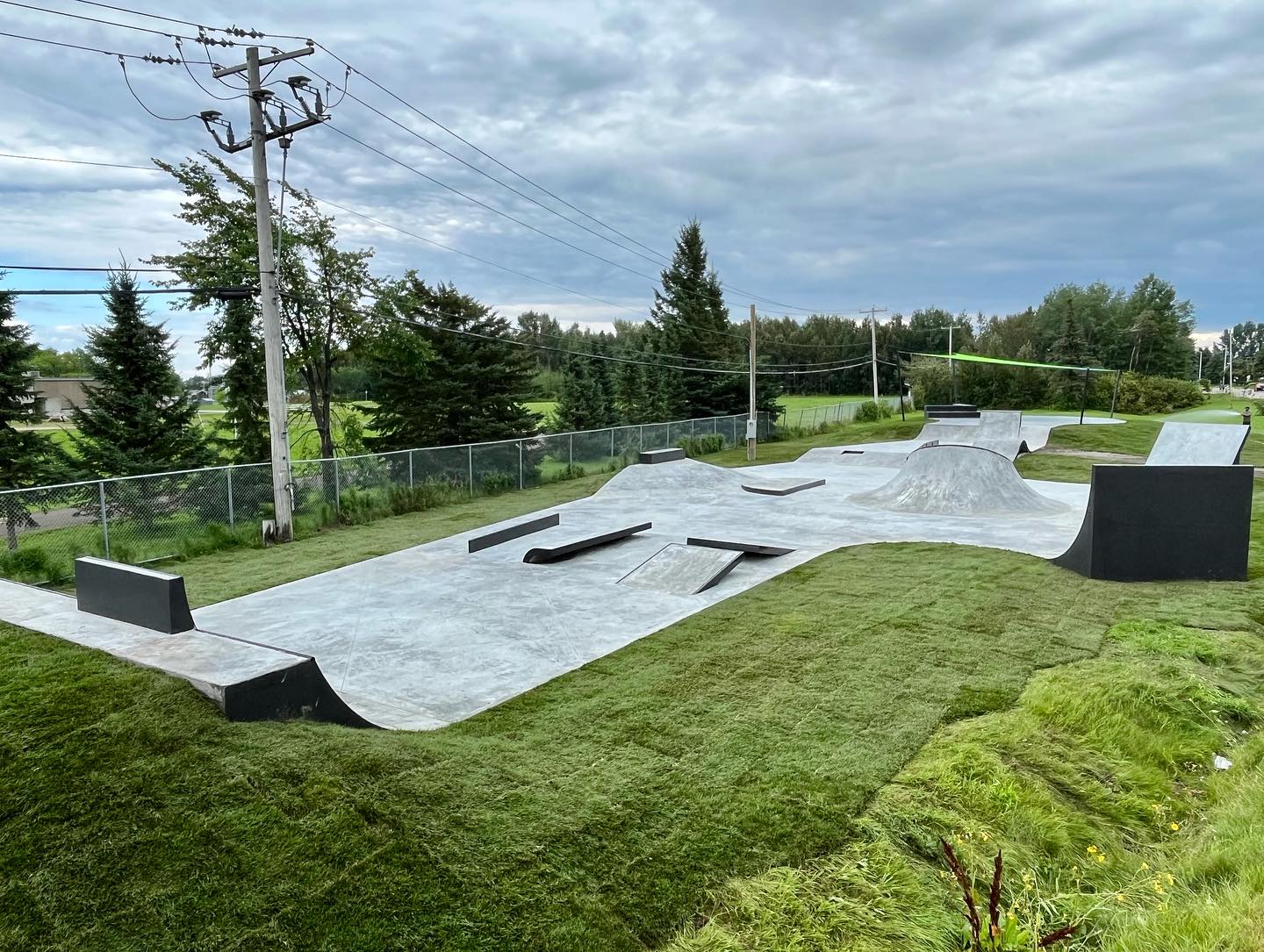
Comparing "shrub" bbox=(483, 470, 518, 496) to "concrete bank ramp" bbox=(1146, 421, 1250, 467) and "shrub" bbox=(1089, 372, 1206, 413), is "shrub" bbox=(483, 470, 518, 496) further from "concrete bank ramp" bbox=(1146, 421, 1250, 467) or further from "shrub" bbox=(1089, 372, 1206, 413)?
→ "shrub" bbox=(1089, 372, 1206, 413)

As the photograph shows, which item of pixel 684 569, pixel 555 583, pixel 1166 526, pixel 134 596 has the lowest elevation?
pixel 555 583

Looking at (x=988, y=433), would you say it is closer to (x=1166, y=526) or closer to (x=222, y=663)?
(x=1166, y=526)

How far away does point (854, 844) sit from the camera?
360 cm

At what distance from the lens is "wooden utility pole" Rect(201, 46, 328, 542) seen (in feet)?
40.5

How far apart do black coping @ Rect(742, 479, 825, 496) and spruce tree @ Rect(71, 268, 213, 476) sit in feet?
44.7

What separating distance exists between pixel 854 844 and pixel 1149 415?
53732mm

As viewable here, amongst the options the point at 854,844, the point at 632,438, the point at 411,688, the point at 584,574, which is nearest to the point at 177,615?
the point at 411,688

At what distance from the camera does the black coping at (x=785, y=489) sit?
55.9ft

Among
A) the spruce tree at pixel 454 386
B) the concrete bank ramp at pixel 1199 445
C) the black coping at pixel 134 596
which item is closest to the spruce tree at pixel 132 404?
the spruce tree at pixel 454 386

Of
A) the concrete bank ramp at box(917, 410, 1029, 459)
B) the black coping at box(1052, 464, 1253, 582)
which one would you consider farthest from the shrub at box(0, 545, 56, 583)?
the concrete bank ramp at box(917, 410, 1029, 459)

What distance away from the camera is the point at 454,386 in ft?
86.3

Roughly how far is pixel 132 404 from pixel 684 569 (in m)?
15.2

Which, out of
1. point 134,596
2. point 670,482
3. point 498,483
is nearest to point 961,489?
point 670,482

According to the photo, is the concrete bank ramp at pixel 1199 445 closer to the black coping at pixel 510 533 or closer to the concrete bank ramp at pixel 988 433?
the concrete bank ramp at pixel 988 433
